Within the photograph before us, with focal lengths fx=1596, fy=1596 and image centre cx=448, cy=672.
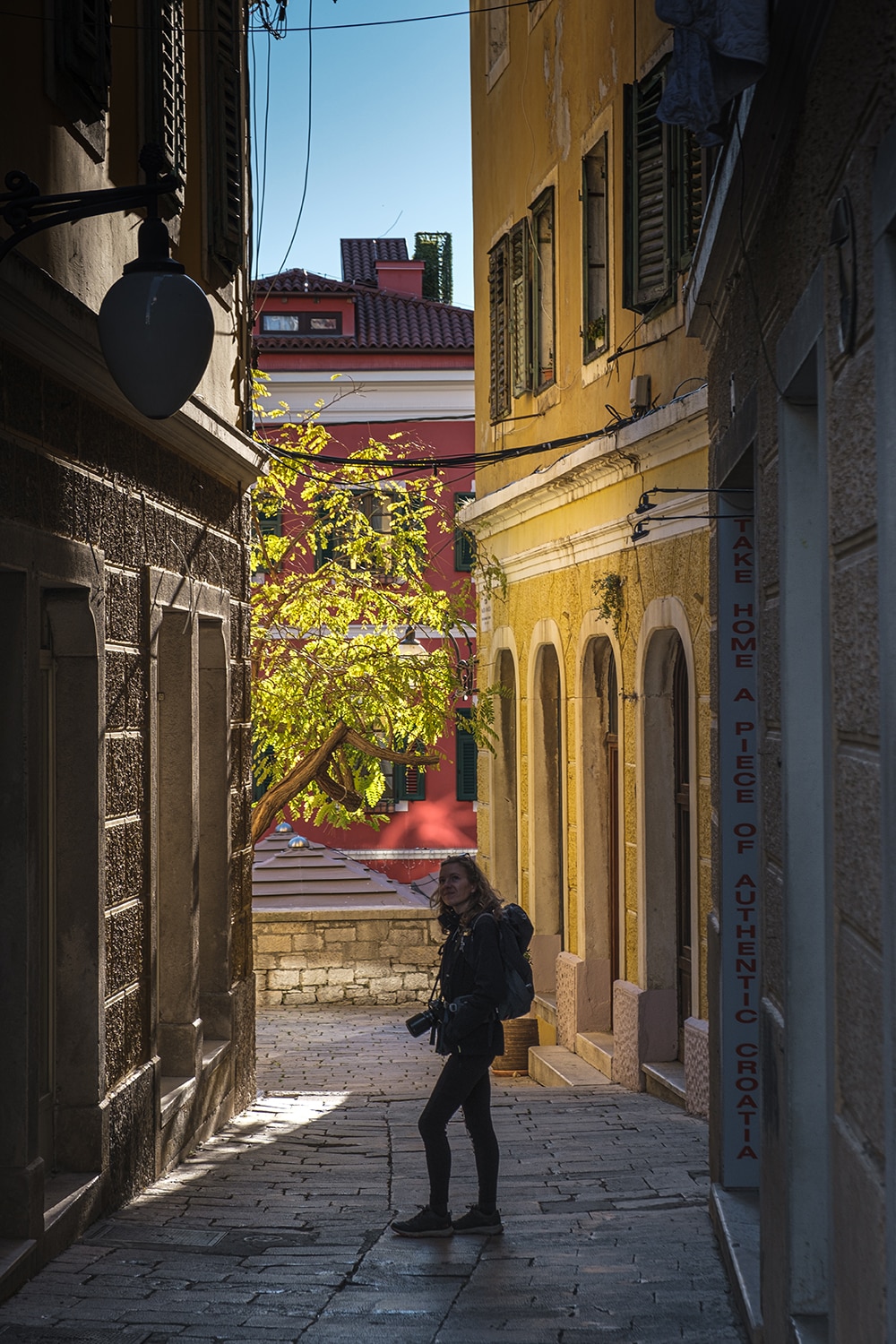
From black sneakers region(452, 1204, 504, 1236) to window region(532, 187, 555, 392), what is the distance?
926cm

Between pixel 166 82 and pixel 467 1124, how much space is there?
534 centimetres

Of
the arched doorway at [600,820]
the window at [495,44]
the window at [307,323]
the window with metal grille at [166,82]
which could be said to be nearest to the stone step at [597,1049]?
the arched doorway at [600,820]

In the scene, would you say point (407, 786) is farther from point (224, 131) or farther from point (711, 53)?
point (711, 53)

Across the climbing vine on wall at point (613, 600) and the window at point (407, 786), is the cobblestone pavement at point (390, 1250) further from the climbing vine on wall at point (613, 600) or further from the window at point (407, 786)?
the window at point (407, 786)

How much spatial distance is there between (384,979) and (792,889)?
1360 centimetres

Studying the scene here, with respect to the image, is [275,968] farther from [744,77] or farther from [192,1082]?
[744,77]

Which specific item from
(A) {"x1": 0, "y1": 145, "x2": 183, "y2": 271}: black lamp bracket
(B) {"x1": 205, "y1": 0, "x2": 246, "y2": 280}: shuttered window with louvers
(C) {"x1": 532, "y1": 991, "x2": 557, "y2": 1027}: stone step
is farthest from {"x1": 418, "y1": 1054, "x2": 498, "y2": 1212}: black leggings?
(C) {"x1": 532, "y1": 991, "x2": 557, "y2": 1027}: stone step

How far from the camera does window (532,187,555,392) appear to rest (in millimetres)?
14508

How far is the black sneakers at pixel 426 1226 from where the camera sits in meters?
6.59

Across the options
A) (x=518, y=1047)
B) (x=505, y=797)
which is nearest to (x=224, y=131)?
(x=505, y=797)

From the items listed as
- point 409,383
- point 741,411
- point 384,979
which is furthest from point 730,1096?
point 409,383

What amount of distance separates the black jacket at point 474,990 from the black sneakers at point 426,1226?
67cm

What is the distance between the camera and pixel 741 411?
537cm

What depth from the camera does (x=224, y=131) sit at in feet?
32.1
